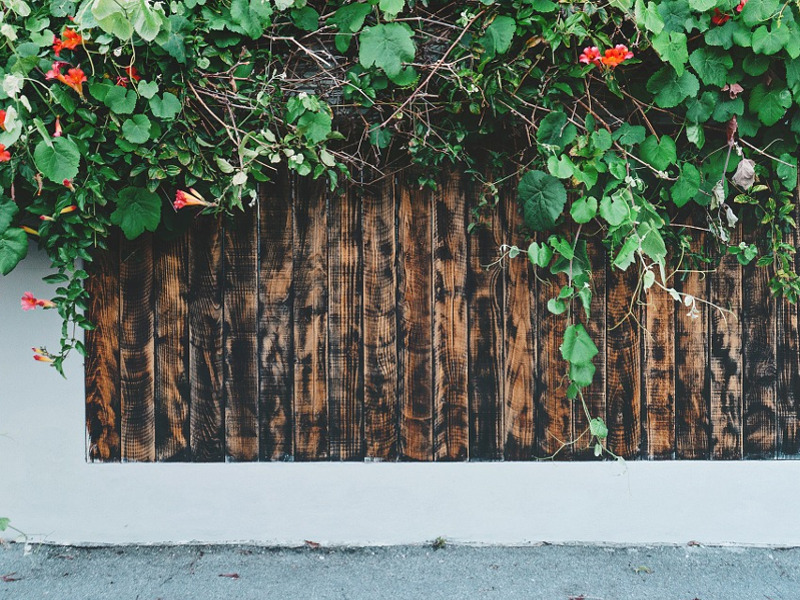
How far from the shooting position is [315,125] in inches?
77.4

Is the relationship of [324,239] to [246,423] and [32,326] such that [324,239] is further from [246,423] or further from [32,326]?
[32,326]

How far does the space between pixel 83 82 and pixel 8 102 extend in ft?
0.81

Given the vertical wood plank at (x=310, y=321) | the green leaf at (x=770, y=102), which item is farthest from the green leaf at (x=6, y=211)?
the green leaf at (x=770, y=102)

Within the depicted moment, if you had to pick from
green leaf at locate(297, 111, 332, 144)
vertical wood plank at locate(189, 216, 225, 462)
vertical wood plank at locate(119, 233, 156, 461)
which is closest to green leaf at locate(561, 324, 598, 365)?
green leaf at locate(297, 111, 332, 144)

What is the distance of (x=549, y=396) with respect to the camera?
2.32m

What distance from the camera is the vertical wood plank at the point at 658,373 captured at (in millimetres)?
2312

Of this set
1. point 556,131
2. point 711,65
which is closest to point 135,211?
point 556,131

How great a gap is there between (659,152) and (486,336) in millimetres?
864

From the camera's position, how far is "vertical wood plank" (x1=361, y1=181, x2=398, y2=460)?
230cm

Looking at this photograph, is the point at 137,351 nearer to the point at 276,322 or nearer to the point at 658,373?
the point at 276,322

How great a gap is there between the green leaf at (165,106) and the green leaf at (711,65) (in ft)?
5.36

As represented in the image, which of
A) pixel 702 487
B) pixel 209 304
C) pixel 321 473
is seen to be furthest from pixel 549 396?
pixel 209 304

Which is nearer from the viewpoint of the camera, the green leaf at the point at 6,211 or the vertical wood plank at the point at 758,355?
the green leaf at the point at 6,211

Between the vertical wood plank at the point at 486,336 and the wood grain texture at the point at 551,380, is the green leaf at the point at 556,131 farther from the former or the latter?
the wood grain texture at the point at 551,380
